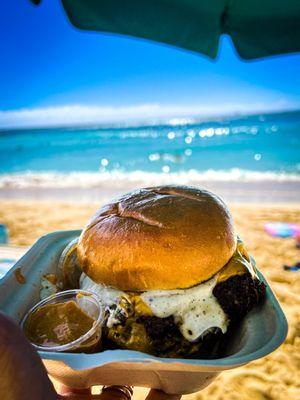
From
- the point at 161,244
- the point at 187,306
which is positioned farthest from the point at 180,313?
the point at 161,244

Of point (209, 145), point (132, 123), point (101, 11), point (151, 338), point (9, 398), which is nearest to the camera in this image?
point (9, 398)

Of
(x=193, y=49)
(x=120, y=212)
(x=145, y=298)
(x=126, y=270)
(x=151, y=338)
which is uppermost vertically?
(x=193, y=49)

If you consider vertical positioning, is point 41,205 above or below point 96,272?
below

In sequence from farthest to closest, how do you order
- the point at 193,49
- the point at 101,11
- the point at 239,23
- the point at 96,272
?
the point at 193,49 < the point at 239,23 < the point at 101,11 < the point at 96,272

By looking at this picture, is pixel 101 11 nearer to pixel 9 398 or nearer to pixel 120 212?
pixel 120 212

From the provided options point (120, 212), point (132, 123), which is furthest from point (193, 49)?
point (132, 123)

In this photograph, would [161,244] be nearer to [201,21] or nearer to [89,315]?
[89,315]

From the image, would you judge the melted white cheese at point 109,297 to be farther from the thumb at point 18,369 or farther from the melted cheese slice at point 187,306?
the thumb at point 18,369
